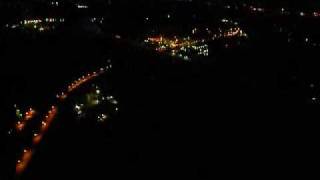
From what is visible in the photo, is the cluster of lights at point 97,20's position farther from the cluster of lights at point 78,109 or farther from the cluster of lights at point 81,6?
the cluster of lights at point 78,109

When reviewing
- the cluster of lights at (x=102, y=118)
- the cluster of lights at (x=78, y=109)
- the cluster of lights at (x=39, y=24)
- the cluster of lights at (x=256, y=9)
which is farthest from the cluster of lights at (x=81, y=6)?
the cluster of lights at (x=102, y=118)

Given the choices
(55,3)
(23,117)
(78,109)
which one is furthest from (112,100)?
(55,3)

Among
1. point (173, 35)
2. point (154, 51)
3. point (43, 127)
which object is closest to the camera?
point (43, 127)

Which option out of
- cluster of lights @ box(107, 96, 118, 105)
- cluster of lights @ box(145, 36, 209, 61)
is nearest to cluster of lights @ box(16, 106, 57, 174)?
cluster of lights @ box(107, 96, 118, 105)

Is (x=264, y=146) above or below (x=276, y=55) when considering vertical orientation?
below

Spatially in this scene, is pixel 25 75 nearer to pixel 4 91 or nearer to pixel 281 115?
pixel 4 91

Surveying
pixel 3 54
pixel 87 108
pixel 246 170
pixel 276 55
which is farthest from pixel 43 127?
pixel 276 55

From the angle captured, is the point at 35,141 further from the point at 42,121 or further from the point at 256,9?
the point at 256,9
